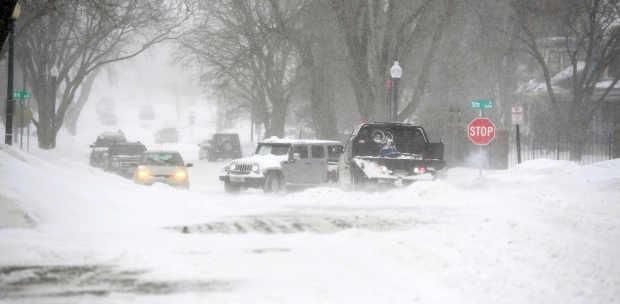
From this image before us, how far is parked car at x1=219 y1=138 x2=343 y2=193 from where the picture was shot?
915 inches

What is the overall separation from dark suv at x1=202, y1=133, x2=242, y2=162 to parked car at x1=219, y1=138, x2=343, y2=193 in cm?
2587

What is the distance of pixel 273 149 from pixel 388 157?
5.19m

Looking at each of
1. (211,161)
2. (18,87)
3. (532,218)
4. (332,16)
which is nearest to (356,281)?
(532,218)

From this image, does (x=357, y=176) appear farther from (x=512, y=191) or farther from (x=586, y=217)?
(x=586, y=217)

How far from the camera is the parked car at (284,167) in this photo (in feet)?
76.2

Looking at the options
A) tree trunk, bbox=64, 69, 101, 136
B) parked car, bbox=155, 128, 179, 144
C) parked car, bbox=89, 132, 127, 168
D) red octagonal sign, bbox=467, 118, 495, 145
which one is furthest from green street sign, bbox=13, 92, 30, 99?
parked car, bbox=155, 128, 179, 144

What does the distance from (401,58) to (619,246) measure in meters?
21.7

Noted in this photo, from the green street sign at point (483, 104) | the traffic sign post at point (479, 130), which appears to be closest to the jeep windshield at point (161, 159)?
the traffic sign post at point (479, 130)

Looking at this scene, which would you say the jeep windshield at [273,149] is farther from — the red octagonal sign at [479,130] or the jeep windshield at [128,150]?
the jeep windshield at [128,150]

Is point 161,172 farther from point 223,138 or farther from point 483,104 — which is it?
point 223,138

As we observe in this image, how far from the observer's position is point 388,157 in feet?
66.6

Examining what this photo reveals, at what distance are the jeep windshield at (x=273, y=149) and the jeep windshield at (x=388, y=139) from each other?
3.38 meters

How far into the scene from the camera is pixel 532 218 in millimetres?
12672

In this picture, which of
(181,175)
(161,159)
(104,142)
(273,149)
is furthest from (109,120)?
(273,149)
